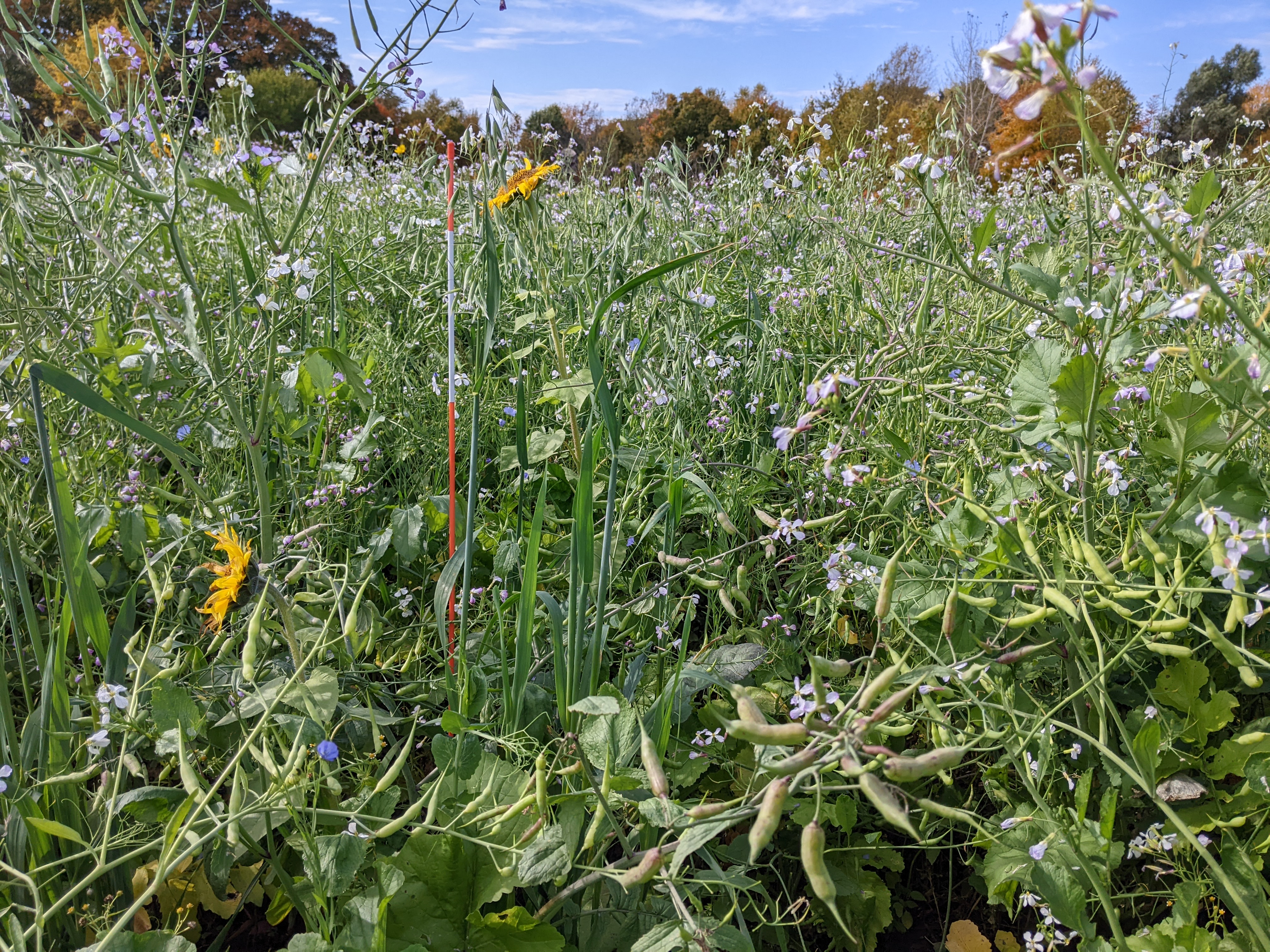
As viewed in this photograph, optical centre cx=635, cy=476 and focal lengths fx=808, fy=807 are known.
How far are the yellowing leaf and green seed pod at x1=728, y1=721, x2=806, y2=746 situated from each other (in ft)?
2.62

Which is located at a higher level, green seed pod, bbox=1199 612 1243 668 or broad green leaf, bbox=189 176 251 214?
broad green leaf, bbox=189 176 251 214

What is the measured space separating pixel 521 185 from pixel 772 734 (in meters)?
1.33

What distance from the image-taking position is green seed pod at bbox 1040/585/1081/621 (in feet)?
3.07

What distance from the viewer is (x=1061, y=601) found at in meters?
0.96

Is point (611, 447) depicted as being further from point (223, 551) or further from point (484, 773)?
point (223, 551)

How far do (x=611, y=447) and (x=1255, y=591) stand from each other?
0.98m

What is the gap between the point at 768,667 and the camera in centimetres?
137

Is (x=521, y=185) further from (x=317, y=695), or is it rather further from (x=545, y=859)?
(x=545, y=859)

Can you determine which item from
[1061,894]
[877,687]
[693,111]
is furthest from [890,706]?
[693,111]

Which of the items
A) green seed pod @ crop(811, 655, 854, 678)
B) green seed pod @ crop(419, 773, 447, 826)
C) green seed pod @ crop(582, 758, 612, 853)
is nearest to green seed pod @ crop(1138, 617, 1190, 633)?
green seed pod @ crop(811, 655, 854, 678)

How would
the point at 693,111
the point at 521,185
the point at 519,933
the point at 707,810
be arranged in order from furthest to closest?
the point at 693,111 < the point at 521,185 < the point at 519,933 < the point at 707,810

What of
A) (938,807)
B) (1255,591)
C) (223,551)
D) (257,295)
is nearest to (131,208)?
(257,295)

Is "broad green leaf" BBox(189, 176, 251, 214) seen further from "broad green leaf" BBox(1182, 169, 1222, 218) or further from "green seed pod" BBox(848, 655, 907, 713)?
"broad green leaf" BBox(1182, 169, 1222, 218)

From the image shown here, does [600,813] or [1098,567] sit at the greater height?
[1098,567]
